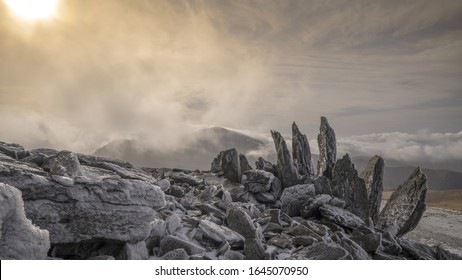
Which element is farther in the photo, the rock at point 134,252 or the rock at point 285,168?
the rock at point 285,168

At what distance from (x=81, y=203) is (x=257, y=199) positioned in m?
13.1

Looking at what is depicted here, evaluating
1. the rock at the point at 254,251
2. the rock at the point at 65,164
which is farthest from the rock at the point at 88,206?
the rock at the point at 254,251

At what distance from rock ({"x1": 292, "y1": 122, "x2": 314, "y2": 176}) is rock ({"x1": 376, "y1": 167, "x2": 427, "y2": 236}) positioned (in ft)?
21.5

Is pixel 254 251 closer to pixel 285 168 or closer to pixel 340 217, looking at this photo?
pixel 340 217

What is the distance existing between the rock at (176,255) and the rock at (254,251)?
2369mm

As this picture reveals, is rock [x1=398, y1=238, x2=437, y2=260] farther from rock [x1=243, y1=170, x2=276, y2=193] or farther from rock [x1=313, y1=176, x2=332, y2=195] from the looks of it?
rock [x1=243, y1=170, x2=276, y2=193]

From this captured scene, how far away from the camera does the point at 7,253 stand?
6.43 m

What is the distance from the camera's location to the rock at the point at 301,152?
25734mm

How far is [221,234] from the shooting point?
1046 cm

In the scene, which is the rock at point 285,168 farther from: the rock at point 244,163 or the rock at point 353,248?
the rock at point 353,248

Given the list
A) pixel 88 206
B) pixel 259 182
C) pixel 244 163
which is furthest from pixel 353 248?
pixel 244 163

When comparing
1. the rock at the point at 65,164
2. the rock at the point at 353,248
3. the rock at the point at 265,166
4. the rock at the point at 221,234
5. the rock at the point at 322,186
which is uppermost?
the rock at the point at 265,166

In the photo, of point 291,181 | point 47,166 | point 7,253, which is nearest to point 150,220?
point 7,253

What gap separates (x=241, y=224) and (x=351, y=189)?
12.1 meters
